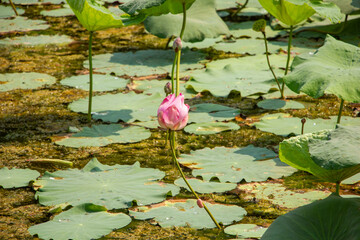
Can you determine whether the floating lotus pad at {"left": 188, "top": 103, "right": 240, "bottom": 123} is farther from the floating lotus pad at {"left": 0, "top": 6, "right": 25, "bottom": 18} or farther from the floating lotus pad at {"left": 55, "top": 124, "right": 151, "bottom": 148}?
the floating lotus pad at {"left": 0, "top": 6, "right": 25, "bottom": 18}

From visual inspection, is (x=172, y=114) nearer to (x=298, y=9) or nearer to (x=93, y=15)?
(x=93, y=15)

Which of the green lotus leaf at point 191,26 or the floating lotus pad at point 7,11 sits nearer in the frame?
the green lotus leaf at point 191,26

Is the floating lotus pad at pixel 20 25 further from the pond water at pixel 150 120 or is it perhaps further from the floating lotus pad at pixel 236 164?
the floating lotus pad at pixel 236 164

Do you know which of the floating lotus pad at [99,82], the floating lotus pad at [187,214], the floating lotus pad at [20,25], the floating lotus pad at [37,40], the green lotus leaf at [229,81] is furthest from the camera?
the floating lotus pad at [20,25]

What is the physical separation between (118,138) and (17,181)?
2.00 feet

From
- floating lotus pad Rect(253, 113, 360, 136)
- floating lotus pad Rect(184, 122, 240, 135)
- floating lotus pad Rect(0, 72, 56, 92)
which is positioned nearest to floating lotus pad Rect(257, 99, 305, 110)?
floating lotus pad Rect(253, 113, 360, 136)

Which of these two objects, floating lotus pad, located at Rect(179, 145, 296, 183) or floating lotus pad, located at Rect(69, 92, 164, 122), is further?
floating lotus pad, located at Rect(69, 92, 164, 122)

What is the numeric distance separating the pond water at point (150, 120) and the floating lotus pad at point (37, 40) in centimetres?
2

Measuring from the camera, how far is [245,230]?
168cm

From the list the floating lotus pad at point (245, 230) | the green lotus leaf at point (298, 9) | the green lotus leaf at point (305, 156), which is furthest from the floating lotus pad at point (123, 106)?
the green lotus leaf at point (305, 156)

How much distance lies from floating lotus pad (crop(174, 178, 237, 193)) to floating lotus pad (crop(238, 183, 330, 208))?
6 cm

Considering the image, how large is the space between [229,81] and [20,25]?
2576 millimetres

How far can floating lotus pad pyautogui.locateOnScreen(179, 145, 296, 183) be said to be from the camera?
6.96 ft

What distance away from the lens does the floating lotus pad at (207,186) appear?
6.63 ft
